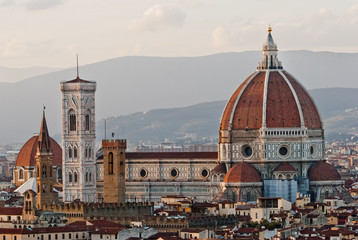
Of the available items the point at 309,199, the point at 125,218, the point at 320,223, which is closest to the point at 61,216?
the point at 125,218

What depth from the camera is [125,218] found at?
4094 inches

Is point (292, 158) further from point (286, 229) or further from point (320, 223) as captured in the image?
point (286, 229)

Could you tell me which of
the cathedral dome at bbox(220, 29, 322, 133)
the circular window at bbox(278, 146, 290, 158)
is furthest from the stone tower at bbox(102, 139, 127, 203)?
the circular window at bbox(278, 146, 290, 158)

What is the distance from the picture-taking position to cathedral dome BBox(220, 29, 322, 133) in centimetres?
13875

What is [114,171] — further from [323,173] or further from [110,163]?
[323,173]

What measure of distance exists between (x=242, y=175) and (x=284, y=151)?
5768 millimetres

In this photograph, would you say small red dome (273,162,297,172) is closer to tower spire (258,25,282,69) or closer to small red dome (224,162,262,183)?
small red dome (224,162,262,183)

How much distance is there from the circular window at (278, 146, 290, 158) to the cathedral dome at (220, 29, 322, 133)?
70.9 inches

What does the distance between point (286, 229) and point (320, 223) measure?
372 inches

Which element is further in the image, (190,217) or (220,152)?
(220,152)

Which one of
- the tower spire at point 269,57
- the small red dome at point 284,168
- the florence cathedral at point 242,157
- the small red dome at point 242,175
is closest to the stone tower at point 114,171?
the florence cathedral at point 242,157

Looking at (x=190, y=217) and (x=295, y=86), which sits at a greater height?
(x=295, y=86)

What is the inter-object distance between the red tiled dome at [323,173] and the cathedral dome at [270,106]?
3.67 m

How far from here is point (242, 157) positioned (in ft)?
459
